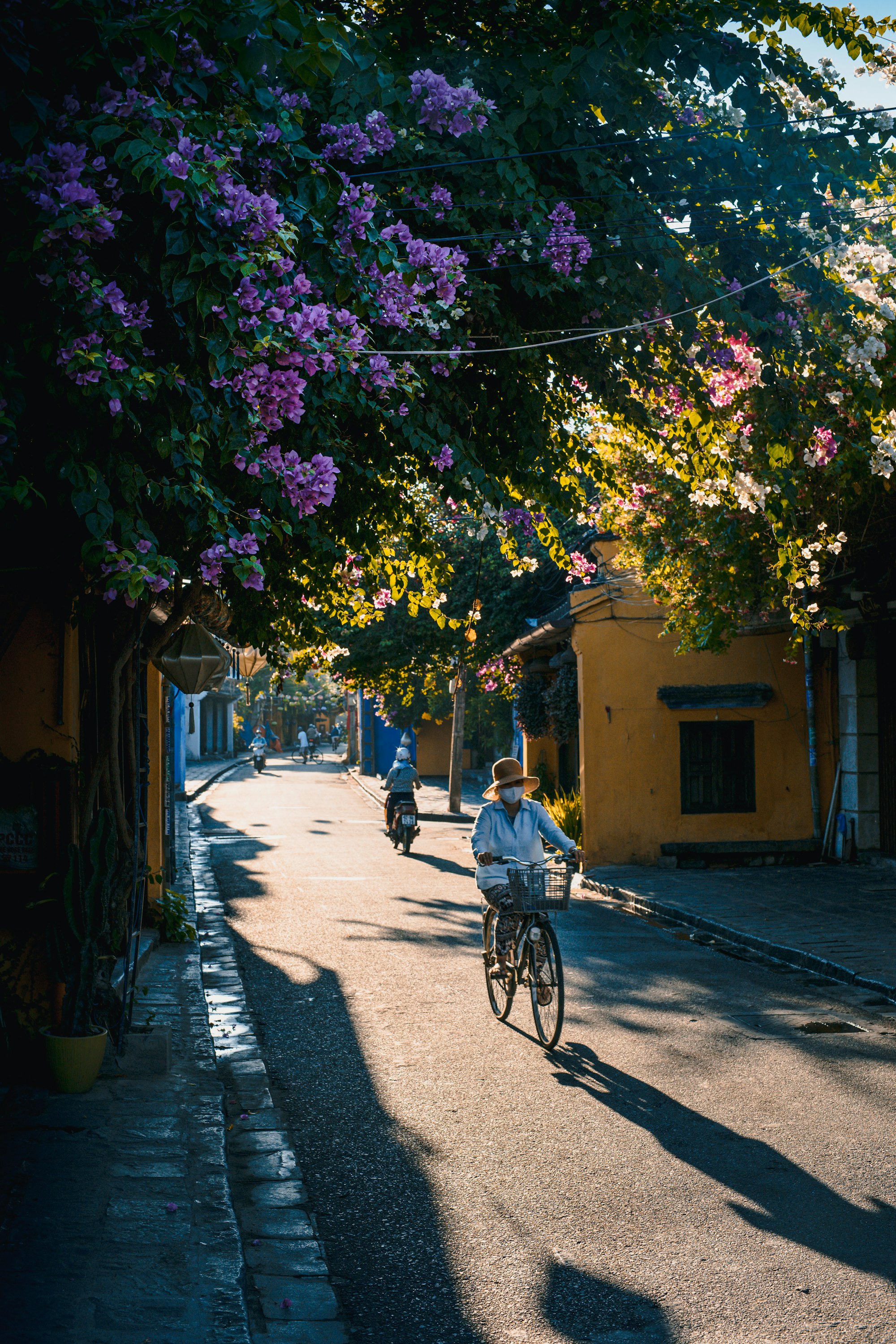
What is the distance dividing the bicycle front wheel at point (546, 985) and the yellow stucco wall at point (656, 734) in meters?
8.75

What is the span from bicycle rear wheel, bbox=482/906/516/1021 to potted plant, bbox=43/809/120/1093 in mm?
2606

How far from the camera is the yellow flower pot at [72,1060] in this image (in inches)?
221

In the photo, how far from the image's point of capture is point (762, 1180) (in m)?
4.69

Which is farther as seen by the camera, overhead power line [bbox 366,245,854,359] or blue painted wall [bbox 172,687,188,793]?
blue painted wall [bbox 172,687,188,793]

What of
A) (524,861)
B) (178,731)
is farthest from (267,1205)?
(178,731)

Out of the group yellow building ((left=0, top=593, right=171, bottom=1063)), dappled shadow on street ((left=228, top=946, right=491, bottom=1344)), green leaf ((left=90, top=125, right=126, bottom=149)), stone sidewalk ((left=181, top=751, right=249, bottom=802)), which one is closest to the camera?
dappled shadow on street ((left=228, top=946, right=491, bottom=1344))

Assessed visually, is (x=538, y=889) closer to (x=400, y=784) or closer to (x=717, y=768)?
(x=717, y=768)

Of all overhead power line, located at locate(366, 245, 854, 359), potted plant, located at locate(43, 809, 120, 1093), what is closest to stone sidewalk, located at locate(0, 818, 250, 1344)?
potted plant, located at locate(43, 809, 120, 1093)

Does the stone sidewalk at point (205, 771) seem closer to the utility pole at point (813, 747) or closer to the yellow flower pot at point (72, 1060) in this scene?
the utility pole at point (813, 747)

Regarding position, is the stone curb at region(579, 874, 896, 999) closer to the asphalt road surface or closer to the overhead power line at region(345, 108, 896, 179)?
the asphalt road surface

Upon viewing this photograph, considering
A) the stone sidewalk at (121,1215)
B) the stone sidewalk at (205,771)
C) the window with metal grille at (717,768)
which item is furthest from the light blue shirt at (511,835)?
the stone sidewalk at (205,771)

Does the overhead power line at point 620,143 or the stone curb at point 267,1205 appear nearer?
the stone curb at point 267,1205

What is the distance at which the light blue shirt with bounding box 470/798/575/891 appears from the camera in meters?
7.48

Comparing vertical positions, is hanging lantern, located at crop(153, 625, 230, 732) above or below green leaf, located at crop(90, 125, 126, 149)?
below
